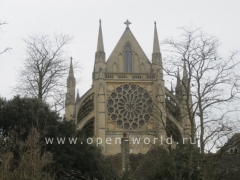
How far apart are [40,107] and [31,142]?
8568 mm

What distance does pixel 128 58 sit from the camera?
1724 inches

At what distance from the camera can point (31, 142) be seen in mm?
14922

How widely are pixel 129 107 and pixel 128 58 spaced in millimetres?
6017

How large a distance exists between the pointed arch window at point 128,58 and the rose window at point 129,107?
328cm

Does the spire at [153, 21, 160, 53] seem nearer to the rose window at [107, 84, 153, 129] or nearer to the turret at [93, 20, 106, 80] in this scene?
the rose window at [107, 84, 153, 129]

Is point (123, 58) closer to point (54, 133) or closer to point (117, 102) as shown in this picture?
point (117, 102)

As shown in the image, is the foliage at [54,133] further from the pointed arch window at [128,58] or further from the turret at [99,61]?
the pointed arch window at [128,58]

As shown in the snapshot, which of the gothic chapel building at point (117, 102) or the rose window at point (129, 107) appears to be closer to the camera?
the gothic chapel building at point (117, 102)

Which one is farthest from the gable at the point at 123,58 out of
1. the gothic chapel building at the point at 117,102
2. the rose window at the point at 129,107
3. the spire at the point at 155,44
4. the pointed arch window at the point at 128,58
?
the rose window at the point at 129,107

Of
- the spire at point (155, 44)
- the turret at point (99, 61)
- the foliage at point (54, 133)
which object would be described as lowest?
the foliage at point (54, 133)

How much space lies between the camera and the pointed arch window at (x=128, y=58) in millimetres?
→ 43312

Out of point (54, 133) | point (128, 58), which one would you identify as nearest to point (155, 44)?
point (128, 58)

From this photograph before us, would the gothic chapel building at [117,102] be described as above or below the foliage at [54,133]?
above

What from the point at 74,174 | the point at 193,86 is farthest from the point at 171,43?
the point at 74,174
